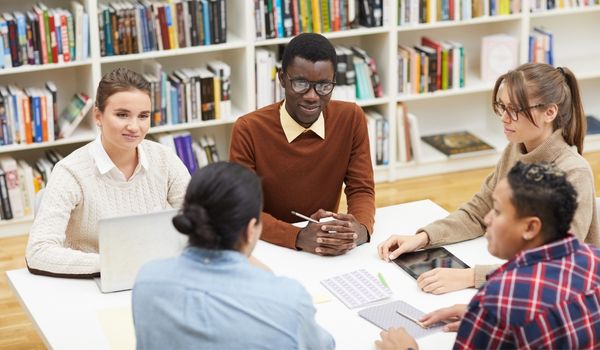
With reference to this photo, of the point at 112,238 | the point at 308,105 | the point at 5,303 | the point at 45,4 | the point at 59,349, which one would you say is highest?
the point at 45,4

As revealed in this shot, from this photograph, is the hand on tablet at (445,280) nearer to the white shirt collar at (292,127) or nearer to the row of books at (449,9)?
the white shirt collar at (292,127)

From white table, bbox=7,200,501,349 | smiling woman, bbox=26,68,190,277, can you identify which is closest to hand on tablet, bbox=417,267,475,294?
white table, bbox=7,200,501,349

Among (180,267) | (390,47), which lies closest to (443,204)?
(390,47)

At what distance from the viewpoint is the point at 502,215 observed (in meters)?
2.06

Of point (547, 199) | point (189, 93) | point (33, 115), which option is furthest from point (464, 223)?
point (33, 115)

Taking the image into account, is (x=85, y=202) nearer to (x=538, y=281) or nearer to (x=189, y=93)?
(x=538, y=281)

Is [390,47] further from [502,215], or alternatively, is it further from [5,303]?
[502,215]

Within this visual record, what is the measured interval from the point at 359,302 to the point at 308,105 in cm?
79

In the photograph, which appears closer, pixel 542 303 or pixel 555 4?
pixel 542 303

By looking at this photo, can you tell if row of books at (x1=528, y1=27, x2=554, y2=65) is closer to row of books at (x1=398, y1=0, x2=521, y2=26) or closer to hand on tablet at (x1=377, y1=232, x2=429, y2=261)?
row of books at (x1=398, y1=0, x2=521, y2=26)

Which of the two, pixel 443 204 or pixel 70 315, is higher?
pixel 70 315

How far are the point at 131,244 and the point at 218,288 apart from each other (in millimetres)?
689

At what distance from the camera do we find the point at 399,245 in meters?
2.80

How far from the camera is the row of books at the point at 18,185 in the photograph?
4535 millimetres
